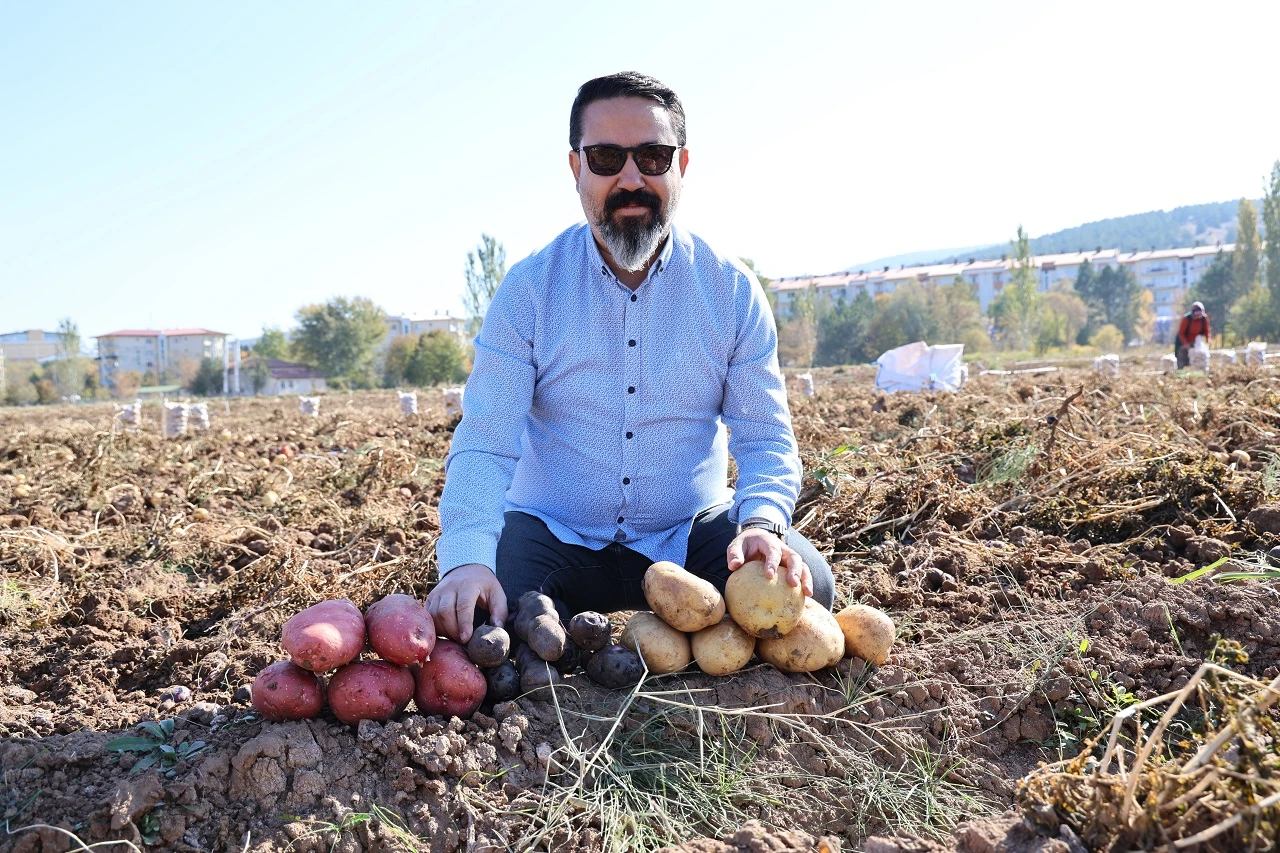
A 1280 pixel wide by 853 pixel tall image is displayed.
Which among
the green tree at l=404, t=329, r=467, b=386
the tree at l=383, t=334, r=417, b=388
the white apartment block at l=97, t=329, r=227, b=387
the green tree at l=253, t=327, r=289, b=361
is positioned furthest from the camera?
the white apartment block at l=97, t=329, r=227, b=387

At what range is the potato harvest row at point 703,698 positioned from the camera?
193cm

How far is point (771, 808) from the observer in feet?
7.16

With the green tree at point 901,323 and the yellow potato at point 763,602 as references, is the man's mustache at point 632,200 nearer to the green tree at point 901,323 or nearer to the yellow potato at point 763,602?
the yellow potato at point 763,602

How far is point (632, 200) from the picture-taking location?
279 cm

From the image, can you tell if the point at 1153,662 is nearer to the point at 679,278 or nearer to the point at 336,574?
the point at 679,278

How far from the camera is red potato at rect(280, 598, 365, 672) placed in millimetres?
2189

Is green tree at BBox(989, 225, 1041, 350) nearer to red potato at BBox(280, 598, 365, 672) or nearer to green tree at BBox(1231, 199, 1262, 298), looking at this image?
green tree at BBox(1231, 199, 1262, 298)

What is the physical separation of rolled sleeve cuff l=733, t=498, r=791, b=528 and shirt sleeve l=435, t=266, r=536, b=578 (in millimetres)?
673

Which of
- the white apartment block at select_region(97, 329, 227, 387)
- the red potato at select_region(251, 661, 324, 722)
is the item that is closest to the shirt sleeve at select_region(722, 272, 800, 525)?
the red potato at select_region(251, 661, 324, 722)

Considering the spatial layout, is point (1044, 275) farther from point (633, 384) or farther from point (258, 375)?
point (633, 384)

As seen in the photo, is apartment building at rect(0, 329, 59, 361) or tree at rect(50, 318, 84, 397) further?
apartment building at rect(0, 329, 59, 361)

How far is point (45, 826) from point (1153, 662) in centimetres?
271

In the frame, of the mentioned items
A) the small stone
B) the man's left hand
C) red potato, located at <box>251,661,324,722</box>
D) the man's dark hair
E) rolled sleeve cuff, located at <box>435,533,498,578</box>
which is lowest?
the small stone

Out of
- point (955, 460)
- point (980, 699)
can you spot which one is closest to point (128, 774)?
point (980, 699)
